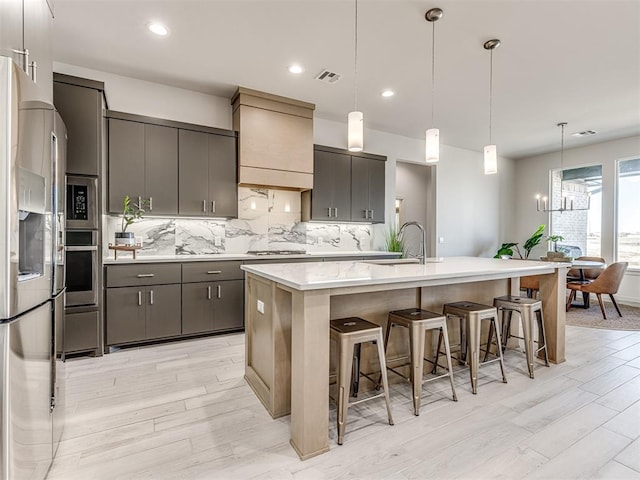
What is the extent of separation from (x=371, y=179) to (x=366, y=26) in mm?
2572

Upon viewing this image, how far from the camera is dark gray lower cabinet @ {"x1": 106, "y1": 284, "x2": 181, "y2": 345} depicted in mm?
3207

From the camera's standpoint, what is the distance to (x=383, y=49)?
3.13 metres

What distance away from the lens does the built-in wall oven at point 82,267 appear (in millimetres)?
2988

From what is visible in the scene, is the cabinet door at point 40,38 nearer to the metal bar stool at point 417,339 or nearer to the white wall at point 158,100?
the white wall at point 158,100

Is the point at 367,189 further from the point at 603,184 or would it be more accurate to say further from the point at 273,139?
the point at 603,184

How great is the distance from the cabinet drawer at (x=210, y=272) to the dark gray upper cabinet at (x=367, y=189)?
6.82ft

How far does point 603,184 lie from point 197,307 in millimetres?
7530

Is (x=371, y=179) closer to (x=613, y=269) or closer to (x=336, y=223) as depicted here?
(x=336, y=223)

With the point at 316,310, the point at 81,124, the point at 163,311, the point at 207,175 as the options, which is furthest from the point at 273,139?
the point at 316,310

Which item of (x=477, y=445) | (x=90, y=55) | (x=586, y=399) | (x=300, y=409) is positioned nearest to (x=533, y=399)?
(x=586, y=399)

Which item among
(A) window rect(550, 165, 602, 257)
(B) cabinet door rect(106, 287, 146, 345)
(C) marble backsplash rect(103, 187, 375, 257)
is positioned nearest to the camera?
(B) cabinet door rect(106, 287, 146, 345)

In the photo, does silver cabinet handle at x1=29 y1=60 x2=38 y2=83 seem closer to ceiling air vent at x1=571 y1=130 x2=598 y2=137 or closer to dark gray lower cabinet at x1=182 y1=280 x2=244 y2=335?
dark gray lower cabinet at x1=182 y1=280 x2=244 y2=335

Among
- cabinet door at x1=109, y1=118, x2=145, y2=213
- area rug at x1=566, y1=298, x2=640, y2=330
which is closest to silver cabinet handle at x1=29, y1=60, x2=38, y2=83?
cabinet door at x1=109, y1=118, x2=145, y2=213

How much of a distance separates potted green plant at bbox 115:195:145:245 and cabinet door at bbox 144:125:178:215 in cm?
11
